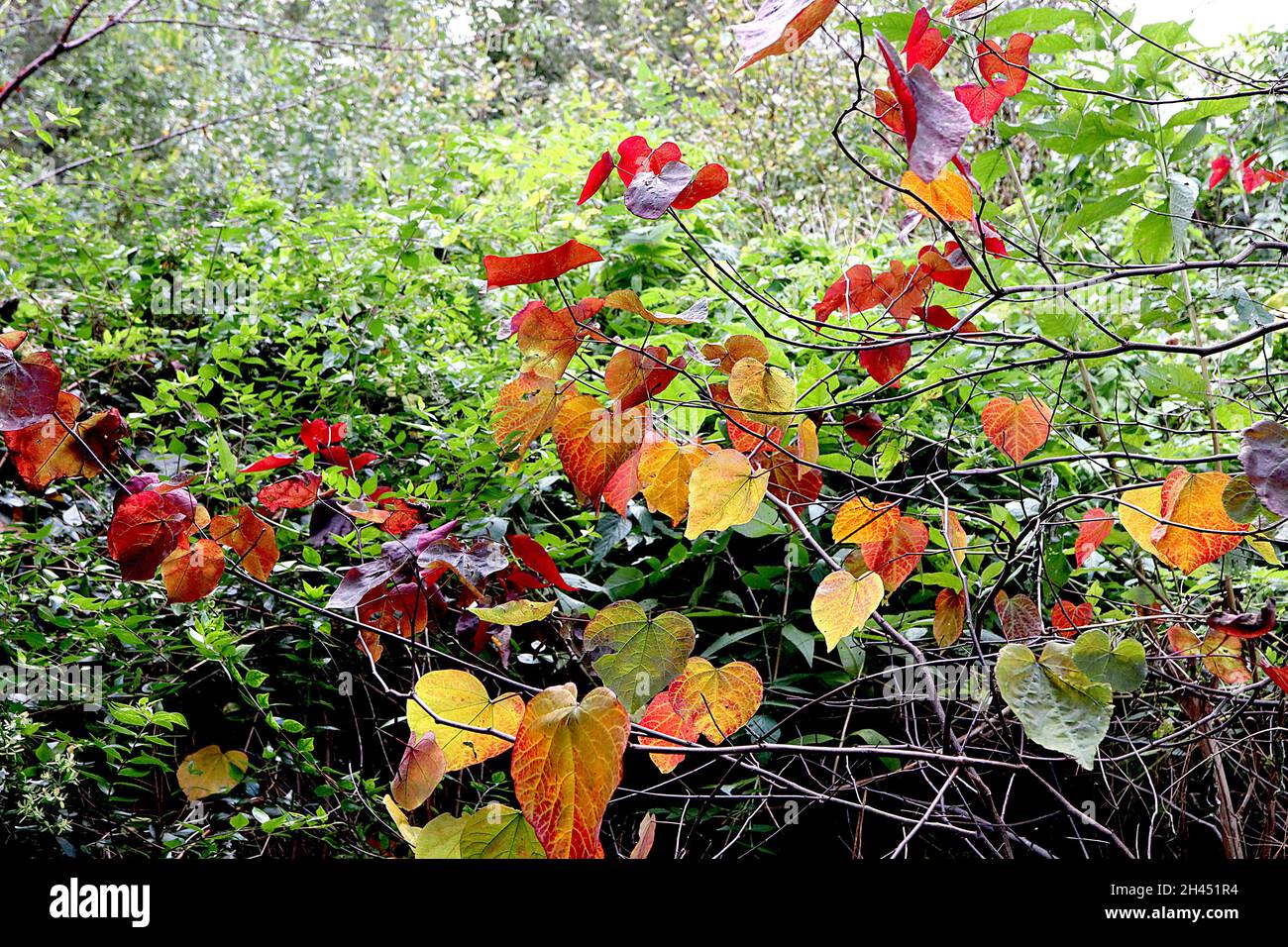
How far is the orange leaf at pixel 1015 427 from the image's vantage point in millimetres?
1296

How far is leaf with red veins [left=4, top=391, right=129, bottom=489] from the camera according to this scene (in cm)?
118

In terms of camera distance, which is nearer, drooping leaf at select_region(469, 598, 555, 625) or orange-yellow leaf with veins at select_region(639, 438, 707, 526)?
drooping leaf at select_region(469, 598, 555, 625)

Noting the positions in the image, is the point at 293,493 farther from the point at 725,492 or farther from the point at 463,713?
the point at 725,492

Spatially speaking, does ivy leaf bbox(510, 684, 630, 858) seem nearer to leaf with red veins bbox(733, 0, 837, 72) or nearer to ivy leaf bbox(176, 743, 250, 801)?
leaf with red veins bbox(733, 0, 837, 72)

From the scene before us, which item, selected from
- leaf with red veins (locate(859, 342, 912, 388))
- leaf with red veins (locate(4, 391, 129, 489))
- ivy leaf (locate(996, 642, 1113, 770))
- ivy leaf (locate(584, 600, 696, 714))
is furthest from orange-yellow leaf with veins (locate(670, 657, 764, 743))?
leaf with red veins (locate(4, 391, 129, 489))

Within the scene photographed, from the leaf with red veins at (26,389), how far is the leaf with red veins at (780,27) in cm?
93

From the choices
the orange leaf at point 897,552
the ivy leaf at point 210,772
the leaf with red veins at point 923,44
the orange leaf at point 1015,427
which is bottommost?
the ivy leaf at point 210,772

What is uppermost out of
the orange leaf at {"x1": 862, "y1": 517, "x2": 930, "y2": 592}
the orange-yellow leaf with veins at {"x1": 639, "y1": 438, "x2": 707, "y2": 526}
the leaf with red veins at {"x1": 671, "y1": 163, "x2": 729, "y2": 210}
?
the leaf with red veins at {"x1": 671, "y1": 163, "x2": 729, "y2": 210}

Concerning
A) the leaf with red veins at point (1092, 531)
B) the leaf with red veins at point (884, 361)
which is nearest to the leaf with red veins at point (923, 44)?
the leaf with red veins at point (884, 361)

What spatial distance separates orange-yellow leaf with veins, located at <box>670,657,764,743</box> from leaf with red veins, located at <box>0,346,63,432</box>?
2.75 feet

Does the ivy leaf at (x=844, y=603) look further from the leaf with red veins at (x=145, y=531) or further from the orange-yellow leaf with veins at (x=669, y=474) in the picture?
the leaf with red veins at (x=145, y=531)
